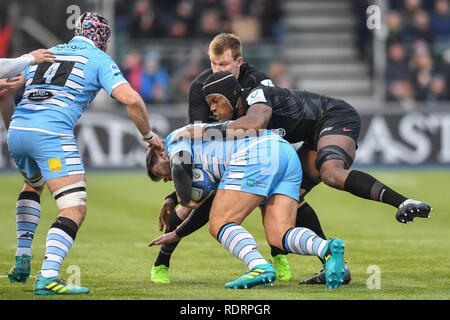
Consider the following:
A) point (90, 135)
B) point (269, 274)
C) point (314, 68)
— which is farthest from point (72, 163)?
point (314, 68)

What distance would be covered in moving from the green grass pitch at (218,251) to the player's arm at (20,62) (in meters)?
1.71

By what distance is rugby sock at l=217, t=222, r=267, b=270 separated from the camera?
677 centimetres

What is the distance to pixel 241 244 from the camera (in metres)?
6.86

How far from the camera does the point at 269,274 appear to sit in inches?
260

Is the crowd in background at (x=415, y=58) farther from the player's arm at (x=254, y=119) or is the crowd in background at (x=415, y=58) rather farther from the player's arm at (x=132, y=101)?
the player's arm at (x=132, y=101)

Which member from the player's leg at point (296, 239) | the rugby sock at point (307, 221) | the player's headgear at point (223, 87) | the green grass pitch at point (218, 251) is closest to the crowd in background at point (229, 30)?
the green grass pitch at point (218, 251)

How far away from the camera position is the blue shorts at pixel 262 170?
706cm

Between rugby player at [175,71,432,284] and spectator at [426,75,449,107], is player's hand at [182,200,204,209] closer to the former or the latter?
rugby player at [175,71,432,284]

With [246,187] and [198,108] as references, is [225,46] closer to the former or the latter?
[198,108]

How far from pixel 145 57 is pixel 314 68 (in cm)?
535

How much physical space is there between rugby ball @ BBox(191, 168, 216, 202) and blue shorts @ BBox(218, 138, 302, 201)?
0.16 meters

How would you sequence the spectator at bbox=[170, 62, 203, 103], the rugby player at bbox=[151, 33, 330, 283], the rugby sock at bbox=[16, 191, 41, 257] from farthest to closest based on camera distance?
the spectator at bbox=[170, 62, 203, 103]
the rugby sock at bbox=[16, 191, 41, 257]
the rugby player at bbox=[151, 33, 330, 283]

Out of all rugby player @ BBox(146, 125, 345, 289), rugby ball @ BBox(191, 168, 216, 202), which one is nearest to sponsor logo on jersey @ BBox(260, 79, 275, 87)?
rugby player @ BBox(146, 125, 345, 289)
